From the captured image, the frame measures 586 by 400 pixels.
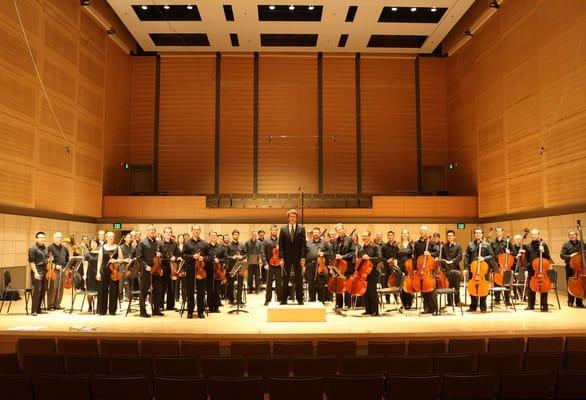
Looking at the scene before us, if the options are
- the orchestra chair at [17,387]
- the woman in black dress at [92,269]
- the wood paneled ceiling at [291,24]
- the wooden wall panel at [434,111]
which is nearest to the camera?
the orchestra chair at [17,387]

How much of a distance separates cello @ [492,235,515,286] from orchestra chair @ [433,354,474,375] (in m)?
6.53

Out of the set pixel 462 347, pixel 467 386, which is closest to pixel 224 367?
pixel 467 386

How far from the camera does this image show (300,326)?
7.41 metres

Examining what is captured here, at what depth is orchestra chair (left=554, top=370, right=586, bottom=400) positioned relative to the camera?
3.71m

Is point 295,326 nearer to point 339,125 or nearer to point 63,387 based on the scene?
point 63,387

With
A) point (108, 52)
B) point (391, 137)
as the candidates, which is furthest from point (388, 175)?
point (108, 52)

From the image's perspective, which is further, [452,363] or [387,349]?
[387,349]

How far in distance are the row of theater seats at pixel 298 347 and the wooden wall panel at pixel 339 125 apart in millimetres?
16065

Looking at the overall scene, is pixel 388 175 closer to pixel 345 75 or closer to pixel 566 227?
pixel 345 75

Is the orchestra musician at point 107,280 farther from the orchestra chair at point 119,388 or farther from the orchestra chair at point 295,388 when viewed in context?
the orchestra chair at point 295,388

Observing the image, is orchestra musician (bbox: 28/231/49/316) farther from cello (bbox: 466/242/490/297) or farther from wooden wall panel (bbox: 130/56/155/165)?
wooden wall panel (bbox: 130/56/155/165)

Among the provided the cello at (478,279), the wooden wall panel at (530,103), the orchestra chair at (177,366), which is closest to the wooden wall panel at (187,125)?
the wooden wall panel at (530,103)

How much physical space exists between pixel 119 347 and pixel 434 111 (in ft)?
62.6

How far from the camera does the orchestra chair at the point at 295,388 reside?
3.59m
